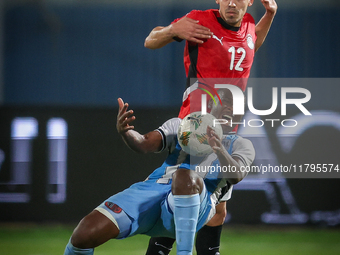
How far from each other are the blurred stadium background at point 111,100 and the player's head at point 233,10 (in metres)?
2.14

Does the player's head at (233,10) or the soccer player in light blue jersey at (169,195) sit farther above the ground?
the player's head at (233,10)

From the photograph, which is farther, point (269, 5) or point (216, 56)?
point (269, 5)

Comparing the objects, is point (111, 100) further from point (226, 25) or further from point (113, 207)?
point (113, 207)

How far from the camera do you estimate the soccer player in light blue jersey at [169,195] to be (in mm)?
2045

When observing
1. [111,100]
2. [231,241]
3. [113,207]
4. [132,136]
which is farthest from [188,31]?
[111,100]

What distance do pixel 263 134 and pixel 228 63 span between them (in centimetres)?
208

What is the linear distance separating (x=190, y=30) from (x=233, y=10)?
30 cm

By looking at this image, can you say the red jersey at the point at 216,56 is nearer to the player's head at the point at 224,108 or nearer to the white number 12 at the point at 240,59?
the white number 12 at the point at 240,59

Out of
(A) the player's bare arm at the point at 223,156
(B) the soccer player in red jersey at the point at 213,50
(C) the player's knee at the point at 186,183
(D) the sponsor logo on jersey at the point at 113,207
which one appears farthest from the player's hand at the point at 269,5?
(D) the sponsor logo on jersey at the point at 113,207

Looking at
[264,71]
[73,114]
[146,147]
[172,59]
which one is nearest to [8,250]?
[73,114]

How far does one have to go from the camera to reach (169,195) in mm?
2197

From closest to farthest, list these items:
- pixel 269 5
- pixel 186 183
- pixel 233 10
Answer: pixel 186 183, pixel 233 10, pixel 269 5

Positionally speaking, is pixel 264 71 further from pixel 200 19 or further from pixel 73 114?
pixel 200 19

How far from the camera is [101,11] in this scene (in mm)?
Result: 5668
